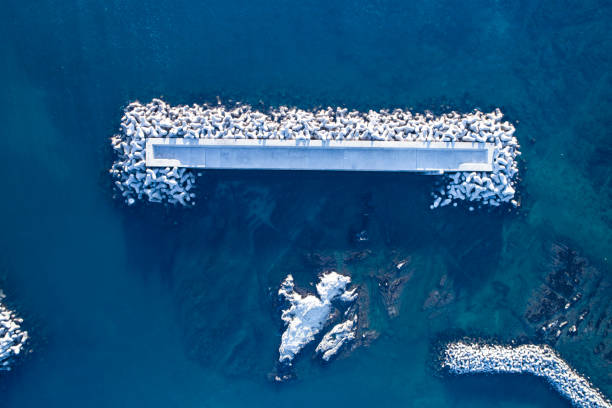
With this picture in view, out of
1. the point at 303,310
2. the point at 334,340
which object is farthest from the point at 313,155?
the point at 334,340

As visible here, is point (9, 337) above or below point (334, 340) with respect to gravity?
above

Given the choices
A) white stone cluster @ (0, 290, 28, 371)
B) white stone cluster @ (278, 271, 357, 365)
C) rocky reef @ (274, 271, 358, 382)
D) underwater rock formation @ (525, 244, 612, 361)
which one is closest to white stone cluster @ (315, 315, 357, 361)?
rocky reef @ (274, 271, 358, 382)

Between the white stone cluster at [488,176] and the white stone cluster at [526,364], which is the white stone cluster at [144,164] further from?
the white stone cluster at [526,364]

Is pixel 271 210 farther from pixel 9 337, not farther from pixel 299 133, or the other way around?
pixel 9 337

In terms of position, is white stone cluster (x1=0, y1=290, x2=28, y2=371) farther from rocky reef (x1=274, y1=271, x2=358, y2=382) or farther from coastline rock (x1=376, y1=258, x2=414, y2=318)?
coastline rock (x1=376, y1=258, x2=414, y2=318)

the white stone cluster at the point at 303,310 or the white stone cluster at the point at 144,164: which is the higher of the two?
the white stone cluster at the point at 144,164

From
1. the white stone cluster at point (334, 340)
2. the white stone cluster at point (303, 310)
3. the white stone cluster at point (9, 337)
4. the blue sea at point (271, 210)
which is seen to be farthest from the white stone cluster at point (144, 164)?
the white stone cluster at point (334, 340)
